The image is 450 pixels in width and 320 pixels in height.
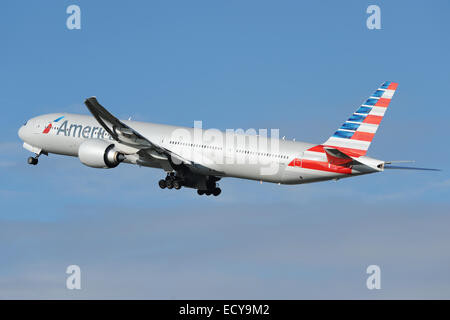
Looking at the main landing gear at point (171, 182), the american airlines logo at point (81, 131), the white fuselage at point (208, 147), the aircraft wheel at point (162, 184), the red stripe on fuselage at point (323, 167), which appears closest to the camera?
the red stripe on fuselage at point (323, 167)

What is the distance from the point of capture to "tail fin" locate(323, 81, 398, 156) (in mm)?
49500

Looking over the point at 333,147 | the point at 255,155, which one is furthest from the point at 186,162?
→ the point at 333,147

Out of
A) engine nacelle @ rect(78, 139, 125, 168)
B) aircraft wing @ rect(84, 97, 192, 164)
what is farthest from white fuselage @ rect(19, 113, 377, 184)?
aircraft wing @ rect(84, 97, 192, 164)

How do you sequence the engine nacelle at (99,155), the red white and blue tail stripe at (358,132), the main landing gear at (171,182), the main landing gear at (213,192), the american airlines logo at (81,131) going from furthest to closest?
the main landing gear at (213,192) → the american airlines logo at (81,131) → the main landing gear at (171,182) → the engine nacelle at (99,155) → the red white and blue tail stripe at (358,132)

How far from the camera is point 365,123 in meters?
49.7

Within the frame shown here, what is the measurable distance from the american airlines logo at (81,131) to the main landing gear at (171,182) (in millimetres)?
4828

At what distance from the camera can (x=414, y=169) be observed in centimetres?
4966

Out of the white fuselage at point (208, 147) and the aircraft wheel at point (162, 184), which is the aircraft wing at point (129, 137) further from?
the aircraft wheel at point (162, 184)

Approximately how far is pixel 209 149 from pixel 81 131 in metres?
10.4

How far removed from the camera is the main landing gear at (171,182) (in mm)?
56219

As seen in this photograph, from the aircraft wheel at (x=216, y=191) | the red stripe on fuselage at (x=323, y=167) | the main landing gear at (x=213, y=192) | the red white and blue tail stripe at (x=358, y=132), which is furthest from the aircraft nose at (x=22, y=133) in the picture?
the red white and blue tail stripe at (x=358, y=132)

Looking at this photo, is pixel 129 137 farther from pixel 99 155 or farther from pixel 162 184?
pixel 162 184

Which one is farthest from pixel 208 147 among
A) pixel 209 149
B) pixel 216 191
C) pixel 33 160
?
pixel 33 160

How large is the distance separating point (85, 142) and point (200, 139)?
26.7 feet
